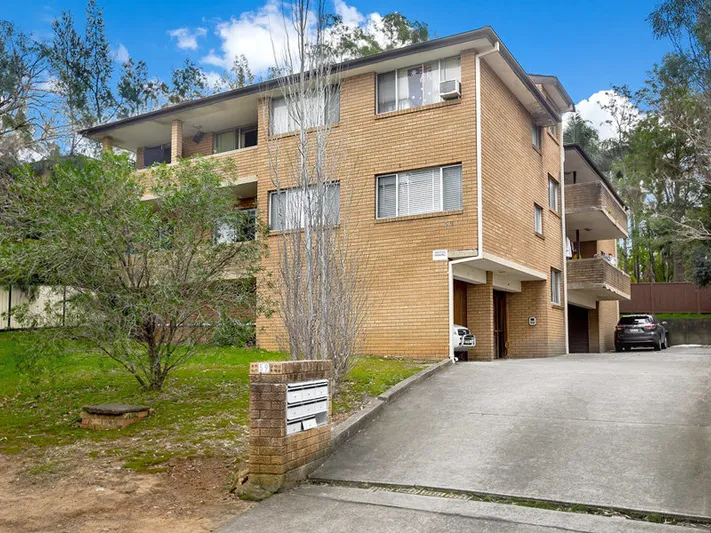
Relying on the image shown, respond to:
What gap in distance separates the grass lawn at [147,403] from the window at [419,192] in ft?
13.9

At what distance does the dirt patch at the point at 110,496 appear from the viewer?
601cm

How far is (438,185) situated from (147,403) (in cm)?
908

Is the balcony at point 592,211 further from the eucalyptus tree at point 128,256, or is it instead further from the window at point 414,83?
the eucalyptus tree at point 128,256

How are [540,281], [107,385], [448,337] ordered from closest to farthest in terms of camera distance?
[107,385] → [448,337] → [540,281]

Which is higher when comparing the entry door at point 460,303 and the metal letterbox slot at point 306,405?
the entry door at point 460,303

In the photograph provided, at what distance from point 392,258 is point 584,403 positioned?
306 inches

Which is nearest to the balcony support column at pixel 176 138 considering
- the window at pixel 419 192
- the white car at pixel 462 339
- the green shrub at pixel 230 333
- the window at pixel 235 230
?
the window at pixel 419 192

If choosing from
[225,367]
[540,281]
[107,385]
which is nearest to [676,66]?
[540,281]

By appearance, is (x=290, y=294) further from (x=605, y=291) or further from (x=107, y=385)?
(x=605, y=291)

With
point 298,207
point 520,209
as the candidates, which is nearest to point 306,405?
point 298,207

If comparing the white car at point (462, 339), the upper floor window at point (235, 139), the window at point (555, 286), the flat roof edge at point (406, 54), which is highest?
the flat roof edge at point (406, 54)

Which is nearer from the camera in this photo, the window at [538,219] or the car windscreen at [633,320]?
the window at [538,219]

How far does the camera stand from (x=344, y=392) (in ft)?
34.7

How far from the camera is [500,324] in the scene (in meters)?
21.3
